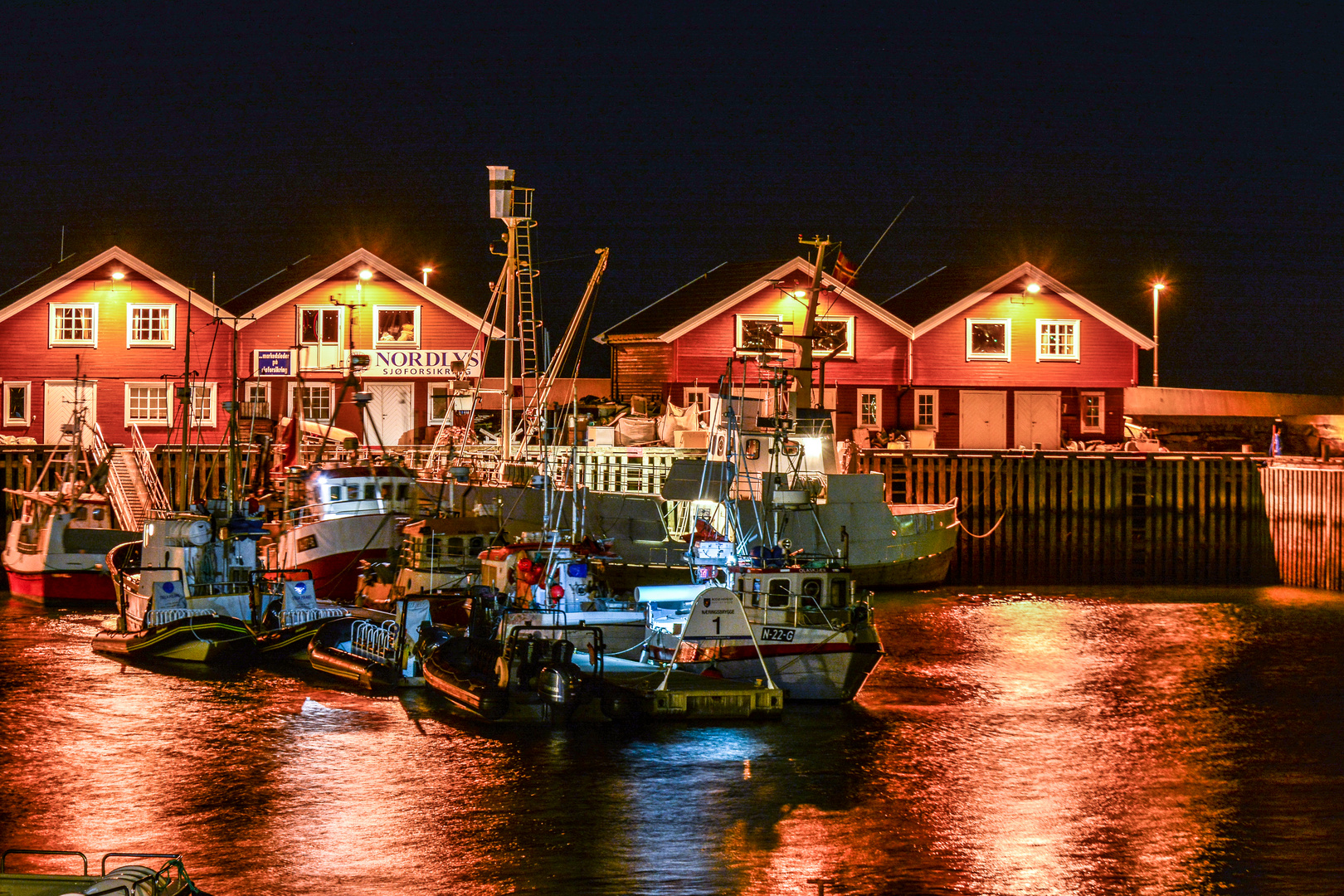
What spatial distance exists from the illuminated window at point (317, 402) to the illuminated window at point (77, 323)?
6.67 meters

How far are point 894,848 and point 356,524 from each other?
19.3 meters

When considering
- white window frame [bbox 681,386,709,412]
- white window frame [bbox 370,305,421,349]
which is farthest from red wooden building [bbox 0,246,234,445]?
white window frame [bbox 681,386,709,412]

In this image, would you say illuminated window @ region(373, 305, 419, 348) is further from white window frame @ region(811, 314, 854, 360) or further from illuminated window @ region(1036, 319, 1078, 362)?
illuminated window @ region(1036, 319, 1078, 362)

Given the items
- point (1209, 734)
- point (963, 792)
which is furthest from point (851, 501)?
point (963, 792)

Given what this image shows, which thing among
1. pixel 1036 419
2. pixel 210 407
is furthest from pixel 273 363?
pixel 1036 419

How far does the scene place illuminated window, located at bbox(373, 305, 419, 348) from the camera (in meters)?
44.3

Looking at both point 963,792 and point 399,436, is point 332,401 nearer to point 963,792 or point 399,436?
point 399,436

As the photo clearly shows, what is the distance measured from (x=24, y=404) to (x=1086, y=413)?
113 feet

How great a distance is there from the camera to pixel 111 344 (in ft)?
143

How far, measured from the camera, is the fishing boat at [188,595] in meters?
23.7

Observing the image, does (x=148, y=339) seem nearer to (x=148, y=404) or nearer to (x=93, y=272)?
(x=148, y=404)

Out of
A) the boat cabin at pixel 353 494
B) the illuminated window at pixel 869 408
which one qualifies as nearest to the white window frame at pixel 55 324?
the boat cabin at pixel 353 494

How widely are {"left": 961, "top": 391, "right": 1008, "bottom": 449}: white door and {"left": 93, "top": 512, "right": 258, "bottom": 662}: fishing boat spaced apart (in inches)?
1053

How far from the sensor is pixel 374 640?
892 inches
